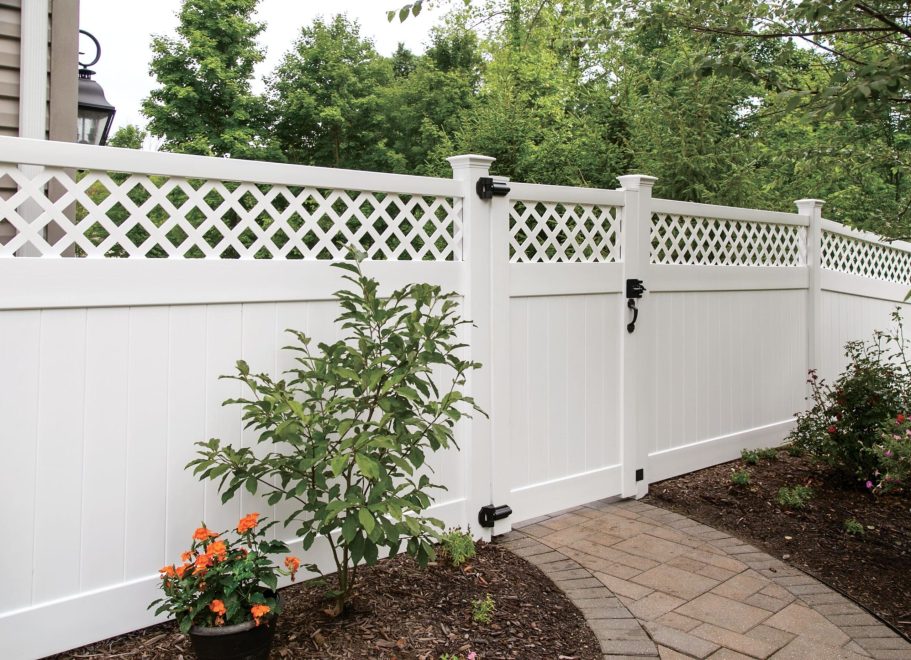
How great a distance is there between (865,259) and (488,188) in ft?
14.4

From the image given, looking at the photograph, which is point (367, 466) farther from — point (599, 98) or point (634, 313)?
point (599, 98)

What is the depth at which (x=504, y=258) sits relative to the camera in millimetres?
3664

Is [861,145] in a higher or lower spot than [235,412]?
higher

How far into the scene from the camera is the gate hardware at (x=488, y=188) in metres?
3.56

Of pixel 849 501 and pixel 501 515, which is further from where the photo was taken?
pixel 849 501

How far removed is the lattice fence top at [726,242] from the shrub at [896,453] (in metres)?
1.50

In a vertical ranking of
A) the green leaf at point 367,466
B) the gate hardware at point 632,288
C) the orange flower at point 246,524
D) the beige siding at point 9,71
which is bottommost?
the orange flower at point 246,524

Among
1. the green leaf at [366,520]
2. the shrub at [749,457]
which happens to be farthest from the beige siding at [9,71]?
the shrub at [749,457]

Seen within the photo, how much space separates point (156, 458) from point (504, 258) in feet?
5.96

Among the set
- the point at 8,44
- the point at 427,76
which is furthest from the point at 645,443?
the point at 427,76

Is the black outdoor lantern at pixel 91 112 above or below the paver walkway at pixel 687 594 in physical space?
above

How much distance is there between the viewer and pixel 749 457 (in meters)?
5.14

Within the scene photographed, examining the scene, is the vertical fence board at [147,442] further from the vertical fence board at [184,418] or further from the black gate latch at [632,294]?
the black gate latch at [632,294]

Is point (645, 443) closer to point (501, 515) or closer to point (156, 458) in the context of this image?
point (501, 515)
